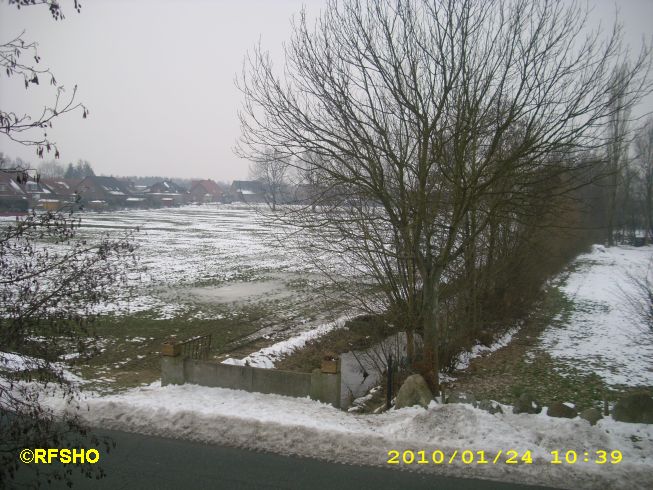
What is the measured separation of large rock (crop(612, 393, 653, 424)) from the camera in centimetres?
691

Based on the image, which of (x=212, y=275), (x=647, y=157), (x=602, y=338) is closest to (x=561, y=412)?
(x=602, y=338)

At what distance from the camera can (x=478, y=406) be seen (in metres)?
7.20

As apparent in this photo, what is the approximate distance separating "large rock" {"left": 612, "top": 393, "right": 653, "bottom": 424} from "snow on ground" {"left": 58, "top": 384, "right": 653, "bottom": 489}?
15 centimetres

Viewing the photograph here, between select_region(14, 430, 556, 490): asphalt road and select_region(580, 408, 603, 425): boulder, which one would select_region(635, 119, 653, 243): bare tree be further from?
select_region(14, 430, 556, 490): asphalt road

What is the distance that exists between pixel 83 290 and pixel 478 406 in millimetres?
5888

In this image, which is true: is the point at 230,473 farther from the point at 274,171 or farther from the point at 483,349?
the point at 483,349

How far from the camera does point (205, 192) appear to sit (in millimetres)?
116562

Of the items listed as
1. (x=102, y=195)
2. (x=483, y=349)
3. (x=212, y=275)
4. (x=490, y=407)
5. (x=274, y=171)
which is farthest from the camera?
(x=102, y=195)

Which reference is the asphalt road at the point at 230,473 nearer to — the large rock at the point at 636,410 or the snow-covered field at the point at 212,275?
the large rock at the point at 636,410

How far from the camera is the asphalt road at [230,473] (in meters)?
5.62

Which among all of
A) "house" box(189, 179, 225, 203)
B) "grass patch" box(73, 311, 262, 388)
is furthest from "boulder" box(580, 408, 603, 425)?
"house" box(189, 179, 225, 203)

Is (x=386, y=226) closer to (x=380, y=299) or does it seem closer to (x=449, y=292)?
(x=380, y=299)

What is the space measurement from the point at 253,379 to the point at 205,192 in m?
113

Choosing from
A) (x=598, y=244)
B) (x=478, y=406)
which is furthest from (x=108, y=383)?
(x=598, y=244)
